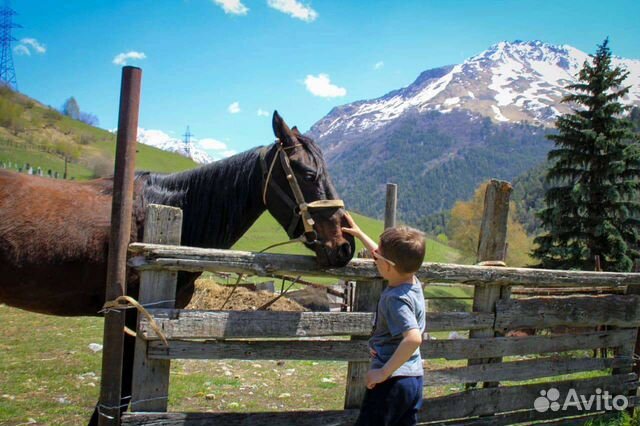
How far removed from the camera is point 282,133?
348 centimetres

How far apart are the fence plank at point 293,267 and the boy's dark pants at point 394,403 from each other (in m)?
0.95

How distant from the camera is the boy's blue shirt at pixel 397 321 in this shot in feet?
8.03

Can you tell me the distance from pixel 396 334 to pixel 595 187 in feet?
65.0

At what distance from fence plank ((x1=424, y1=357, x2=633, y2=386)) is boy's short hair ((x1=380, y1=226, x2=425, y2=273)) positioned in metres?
1.80

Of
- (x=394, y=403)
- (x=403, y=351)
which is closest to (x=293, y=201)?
(x=403, y=351)

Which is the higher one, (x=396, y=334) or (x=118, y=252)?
(x=118, y=252)

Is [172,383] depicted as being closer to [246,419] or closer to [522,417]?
[246,419]

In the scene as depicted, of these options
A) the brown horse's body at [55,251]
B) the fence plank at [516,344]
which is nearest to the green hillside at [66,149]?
the fence plank at [516,344]

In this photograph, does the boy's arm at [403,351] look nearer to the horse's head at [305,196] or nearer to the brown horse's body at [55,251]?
the horse's head at [305,196]

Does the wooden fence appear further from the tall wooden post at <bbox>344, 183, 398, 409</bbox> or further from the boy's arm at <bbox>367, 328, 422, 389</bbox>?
the boy's arm at <bbox>367, 328, 422, 389</bbox>

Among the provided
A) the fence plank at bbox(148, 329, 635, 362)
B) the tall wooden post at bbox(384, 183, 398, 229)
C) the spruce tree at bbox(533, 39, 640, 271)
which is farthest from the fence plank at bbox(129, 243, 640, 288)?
the spruce tree at bbox(533, 39, 640, 271)

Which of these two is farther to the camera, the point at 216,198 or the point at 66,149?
the point at 66,149

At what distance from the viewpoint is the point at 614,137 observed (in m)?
18.8

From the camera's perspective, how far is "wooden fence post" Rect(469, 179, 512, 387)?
13.8 feet
